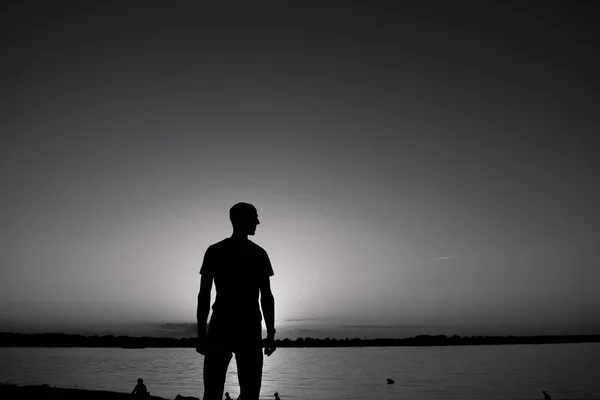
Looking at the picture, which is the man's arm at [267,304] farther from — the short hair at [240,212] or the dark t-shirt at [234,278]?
the short hair at [240,212]

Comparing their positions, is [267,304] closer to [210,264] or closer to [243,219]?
[210,264]

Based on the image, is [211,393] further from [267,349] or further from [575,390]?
[575,390]

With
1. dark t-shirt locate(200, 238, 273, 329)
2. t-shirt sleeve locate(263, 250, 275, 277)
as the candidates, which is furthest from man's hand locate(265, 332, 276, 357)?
t-shirt sleeve locate(263, 250, 275, 277)

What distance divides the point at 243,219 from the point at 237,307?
1.08 m

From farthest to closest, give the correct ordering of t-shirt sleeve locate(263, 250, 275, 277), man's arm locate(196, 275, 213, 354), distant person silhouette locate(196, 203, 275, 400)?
t-shirt sleeve locate(263, 250, 275, 277) → man's arm locate(196, 275, 213, 354) → distant person silhouette locate(196, 203, 275, 400)

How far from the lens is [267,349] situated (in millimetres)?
6773

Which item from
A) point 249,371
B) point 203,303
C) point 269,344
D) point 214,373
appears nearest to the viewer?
point 214,373

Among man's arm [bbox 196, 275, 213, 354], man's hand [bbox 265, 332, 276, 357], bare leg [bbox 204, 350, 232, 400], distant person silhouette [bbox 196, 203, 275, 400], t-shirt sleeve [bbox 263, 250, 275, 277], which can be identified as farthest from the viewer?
t-shirt sleeve [bbox 263, 250, 275, 277]

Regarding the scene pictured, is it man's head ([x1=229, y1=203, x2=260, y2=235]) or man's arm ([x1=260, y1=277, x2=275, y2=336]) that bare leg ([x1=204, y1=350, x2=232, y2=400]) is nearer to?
man's arm ([x1=260, y1=277, x2=275, y2=336])

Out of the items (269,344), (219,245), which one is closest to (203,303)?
(219,245)

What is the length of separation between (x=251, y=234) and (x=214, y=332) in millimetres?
1278

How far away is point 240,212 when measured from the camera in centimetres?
694

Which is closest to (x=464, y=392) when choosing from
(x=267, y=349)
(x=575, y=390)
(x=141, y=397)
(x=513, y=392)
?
(x=513, y=392)

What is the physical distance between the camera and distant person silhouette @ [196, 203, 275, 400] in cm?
654
